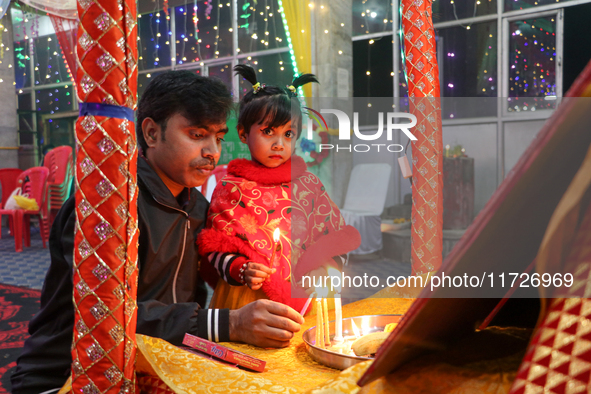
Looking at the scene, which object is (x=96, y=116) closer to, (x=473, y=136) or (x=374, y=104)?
(x=473, y=136)

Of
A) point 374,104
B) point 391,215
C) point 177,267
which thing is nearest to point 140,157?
point 177,267

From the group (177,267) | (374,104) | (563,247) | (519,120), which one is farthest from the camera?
(374,104)

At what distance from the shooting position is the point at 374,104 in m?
6.55

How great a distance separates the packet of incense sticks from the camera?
0.84m

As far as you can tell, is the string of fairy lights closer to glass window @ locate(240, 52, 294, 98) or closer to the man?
glass window @ locate(240, 52, 294, 98)

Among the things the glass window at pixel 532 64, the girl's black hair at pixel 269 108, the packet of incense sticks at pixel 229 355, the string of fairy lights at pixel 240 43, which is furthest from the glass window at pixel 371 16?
the packet of incense sticks at pixel 229 355

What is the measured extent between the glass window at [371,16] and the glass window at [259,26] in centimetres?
117

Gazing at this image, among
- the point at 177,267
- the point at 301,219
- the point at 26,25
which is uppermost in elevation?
the point at 26,25

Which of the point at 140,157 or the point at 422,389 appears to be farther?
the point at 140,157

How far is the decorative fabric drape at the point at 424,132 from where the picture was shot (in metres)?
1.59

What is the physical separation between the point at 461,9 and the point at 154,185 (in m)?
5.76

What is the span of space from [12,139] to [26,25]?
2.25 m

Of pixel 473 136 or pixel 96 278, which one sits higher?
pixel 473 136

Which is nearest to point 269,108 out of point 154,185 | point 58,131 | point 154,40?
point 154,185
